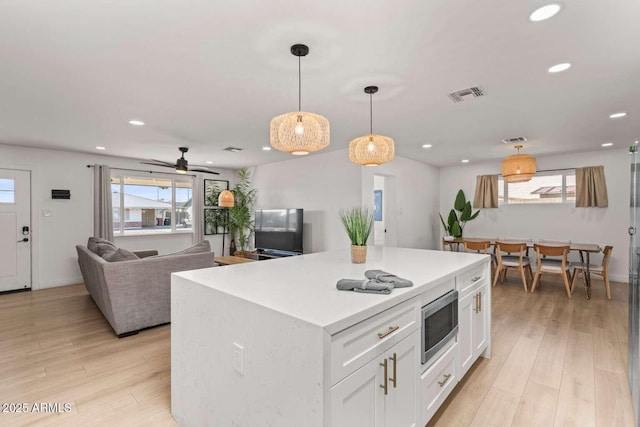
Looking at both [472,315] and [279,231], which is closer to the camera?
[472,315]

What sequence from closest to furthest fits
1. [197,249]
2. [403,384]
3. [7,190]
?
[403,384]
[197,249]
[7,190]

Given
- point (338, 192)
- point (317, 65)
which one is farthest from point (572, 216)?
point (317, 65)

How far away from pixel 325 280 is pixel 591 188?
254 inches

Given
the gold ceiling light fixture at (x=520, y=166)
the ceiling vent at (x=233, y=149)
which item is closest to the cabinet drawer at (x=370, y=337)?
the gold ceiling light fixture at (x=520, y=166)

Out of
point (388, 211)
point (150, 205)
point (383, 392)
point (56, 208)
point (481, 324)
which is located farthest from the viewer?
point (150, 205)

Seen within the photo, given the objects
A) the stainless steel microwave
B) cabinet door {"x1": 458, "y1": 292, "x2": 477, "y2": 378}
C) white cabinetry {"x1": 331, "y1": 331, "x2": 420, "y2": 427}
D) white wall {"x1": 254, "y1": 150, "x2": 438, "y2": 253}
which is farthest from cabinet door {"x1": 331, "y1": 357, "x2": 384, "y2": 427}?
white wall {"x1": 254, "y1": 150, "x2": 438, "y2": 253}

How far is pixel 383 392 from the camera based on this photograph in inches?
53.6

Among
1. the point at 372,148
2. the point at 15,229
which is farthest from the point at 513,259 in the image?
the point at 15,229

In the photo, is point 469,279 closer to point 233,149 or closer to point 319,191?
point 319,191

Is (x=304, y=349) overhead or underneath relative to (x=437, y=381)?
overhead

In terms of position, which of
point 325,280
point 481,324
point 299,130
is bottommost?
point 481,324

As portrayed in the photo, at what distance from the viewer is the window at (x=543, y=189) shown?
610 centimetres

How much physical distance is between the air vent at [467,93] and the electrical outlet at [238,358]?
2788mm

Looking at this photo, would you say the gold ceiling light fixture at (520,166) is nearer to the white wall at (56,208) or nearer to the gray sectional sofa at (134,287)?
the gray sectional sofa at (134,287)
